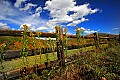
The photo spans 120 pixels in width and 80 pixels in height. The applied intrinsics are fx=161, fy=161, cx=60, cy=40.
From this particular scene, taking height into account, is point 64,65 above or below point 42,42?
below

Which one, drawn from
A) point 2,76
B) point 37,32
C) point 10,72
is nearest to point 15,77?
point 10,72

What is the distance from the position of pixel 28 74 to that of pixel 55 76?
67cm

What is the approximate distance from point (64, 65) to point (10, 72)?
1.89 m

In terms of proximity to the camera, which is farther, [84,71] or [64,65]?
[64,65]

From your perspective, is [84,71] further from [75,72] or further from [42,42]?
[42,42]

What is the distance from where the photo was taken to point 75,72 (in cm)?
431

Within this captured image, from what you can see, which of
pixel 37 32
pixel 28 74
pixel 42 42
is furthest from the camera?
pixel 42 42

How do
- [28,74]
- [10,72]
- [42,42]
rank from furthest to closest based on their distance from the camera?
[42,42] → [28,74] → [10,72]

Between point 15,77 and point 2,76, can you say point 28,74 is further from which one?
point 2,76

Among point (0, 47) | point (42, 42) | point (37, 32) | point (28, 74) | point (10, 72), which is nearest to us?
point (0, 47)

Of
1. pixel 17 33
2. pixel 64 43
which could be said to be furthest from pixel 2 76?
pixel 64 43

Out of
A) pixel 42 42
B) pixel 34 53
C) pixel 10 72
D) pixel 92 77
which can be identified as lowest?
pixel 92 77

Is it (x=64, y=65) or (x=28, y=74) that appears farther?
(x=64, y=65)

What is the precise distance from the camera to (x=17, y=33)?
13.0 ft
